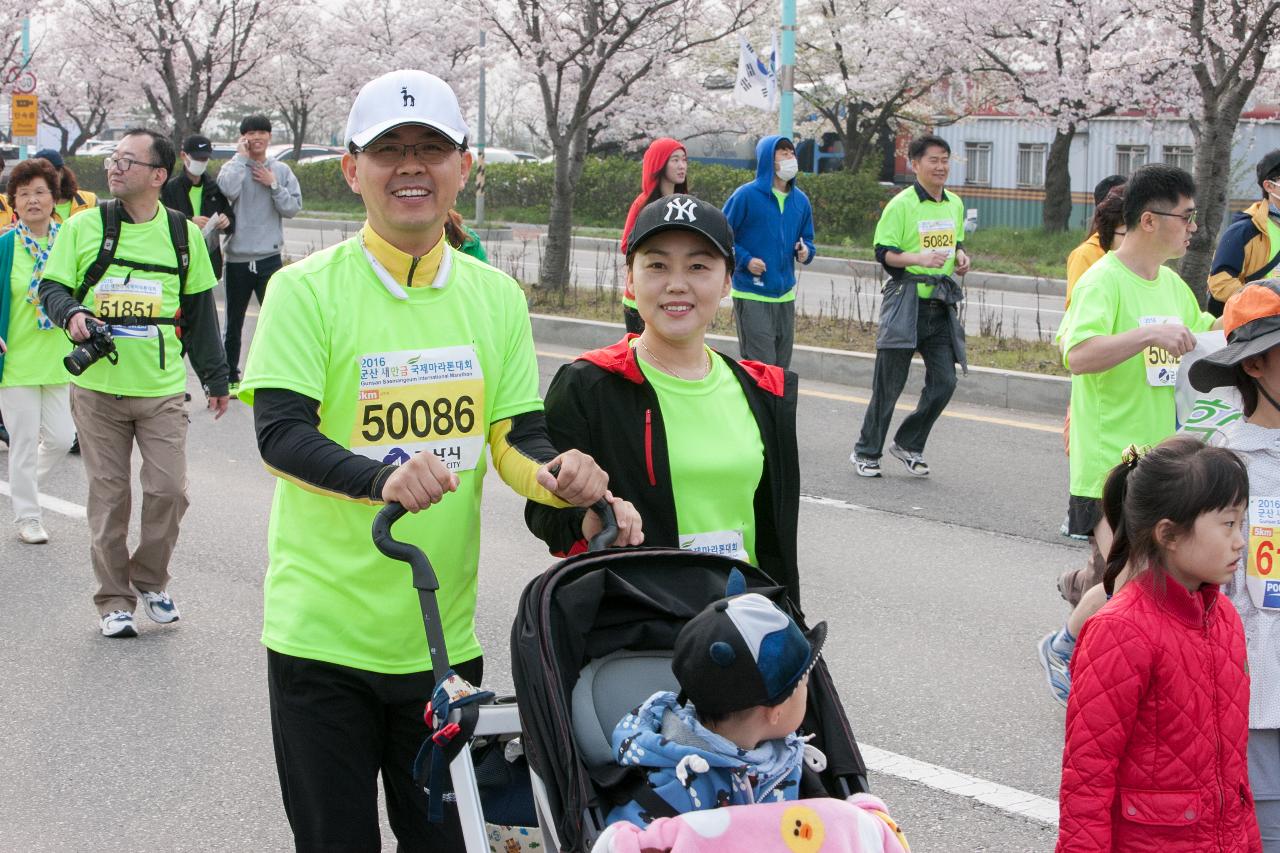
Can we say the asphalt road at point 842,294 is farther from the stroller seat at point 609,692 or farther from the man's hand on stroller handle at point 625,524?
the stroller seat at point 609,692

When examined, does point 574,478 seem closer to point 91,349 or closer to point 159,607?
point 91,349

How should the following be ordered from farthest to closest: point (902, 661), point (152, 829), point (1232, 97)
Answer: point (1232, 97)
point (902, 661)
point (152, 829)

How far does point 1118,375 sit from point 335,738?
339 centimetres

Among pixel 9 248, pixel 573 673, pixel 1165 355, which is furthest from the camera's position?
pixel 9 248

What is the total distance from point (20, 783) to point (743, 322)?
232 inches

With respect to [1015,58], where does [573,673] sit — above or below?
below

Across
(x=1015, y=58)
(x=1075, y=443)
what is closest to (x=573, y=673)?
(x=1075, y=443)

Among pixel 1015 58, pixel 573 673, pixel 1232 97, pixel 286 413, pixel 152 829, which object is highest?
pixel 1015 58

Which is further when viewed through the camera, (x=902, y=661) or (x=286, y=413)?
(x=902, y=661)

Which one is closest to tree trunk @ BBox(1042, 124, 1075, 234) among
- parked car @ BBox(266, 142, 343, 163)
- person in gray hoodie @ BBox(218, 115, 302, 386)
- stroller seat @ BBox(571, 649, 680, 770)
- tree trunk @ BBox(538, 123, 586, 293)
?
tree trunk @ BBox(538, 123, 586, 293)

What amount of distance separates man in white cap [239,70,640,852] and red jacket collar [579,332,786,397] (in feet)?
1.23

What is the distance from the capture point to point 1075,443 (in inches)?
221

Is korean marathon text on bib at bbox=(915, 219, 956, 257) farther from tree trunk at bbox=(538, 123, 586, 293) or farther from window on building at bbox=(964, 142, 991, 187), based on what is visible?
window on building at bbox=(964, 142, 991, 187)

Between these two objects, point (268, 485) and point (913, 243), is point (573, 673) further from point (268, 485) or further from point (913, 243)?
point (913, 243)
